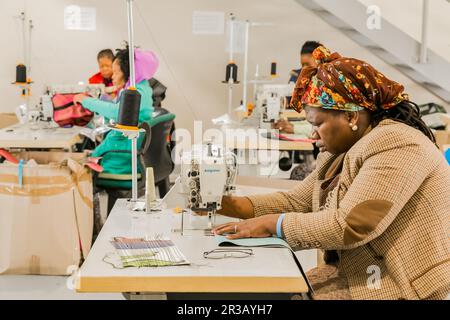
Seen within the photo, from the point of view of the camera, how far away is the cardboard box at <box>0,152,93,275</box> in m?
3.45

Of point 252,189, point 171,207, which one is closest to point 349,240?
point 171,207

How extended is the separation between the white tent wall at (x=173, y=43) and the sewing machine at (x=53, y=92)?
2186mm

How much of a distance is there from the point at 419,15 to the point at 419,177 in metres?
5.57

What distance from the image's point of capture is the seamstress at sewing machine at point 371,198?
5.66 ft

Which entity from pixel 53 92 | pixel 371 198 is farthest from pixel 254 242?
pixel 53 92

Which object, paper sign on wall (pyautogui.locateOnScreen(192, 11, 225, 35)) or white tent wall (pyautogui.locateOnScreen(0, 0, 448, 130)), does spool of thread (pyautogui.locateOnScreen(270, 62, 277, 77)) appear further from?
paper sign on wall (pyautogui.locateOnScreen(192, 11, 225, 35))

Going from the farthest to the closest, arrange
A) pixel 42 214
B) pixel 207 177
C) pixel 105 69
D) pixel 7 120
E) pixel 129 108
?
1. pixel 105 69
2. pixel 7 120
3. pixel 42 214
4. pixel 129 108
5. pixel 207 177

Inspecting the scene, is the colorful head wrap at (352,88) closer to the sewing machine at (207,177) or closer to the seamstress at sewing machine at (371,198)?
the seamstress at sewing machine at (371,198)

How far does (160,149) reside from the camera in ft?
13.7

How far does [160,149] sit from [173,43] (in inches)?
122

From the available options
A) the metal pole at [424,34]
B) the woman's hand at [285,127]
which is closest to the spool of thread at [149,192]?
the woman's hand at [285,127]

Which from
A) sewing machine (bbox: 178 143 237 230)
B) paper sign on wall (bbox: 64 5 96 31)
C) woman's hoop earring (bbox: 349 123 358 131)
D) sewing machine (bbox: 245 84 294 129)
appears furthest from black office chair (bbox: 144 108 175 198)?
paper sign on wall (bbox: 64 5 96 31)

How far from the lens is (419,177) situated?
5.67 feet

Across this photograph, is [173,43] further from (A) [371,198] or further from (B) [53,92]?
(A) [371,198]
